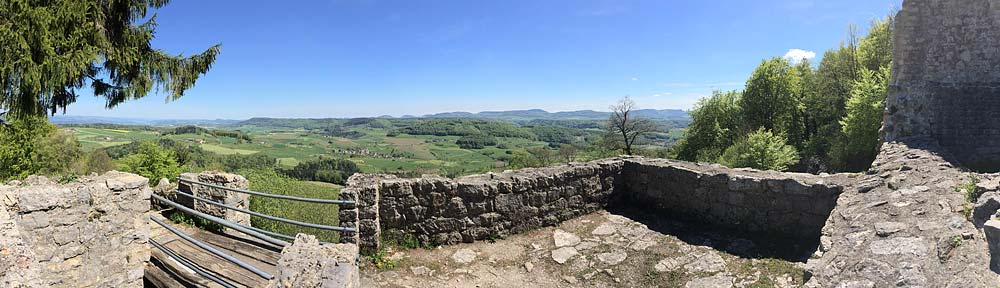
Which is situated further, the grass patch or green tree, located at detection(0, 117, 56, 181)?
green tree, located at detection(0, 117, 56, 181)

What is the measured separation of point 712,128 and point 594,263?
1205 inches

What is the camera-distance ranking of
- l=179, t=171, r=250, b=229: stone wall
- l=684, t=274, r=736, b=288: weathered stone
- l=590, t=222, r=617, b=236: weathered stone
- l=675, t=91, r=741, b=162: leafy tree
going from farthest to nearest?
l=675, t=91, r=741, b=162: leafy tree, l=179, t=171, r=250, b=229: stone wall, l=590, t=222, r=617, b=236: weathered stone, l=684, t=274, r=736, b=288: weathered stone

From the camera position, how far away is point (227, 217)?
24.5 ft

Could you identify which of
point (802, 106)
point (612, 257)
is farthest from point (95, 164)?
point (802, 106)

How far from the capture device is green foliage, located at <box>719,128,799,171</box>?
24.0 metres

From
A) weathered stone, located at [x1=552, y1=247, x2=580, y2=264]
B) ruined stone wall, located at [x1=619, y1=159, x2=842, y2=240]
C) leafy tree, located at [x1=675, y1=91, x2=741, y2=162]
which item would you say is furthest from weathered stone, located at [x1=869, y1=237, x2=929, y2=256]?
leafy tree, located at [x1=675, y1=91, x2=741, y2=162]

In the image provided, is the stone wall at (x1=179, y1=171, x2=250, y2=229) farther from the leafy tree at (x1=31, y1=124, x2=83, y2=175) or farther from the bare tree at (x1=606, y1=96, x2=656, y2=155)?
the bare tree at (x1=606, y1=96, x2=656, y2=155)

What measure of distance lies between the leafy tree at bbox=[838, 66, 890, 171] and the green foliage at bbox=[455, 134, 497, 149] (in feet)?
315

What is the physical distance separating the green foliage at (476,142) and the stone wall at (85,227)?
10890 centimetres

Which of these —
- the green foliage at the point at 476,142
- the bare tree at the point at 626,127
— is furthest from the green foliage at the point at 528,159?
the green foliage at the point at 476,142

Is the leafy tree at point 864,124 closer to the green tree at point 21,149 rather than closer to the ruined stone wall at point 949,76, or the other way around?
the ruined stone wall at point 949,76

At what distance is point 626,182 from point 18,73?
11666 mm

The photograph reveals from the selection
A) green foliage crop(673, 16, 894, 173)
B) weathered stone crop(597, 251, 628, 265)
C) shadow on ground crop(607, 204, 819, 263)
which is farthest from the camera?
green foliage crop(673, 16, 894, 173)

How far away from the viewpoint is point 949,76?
31.2 ft
